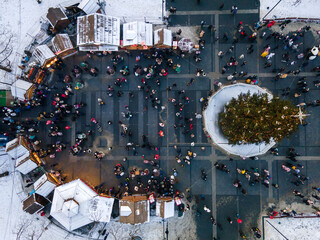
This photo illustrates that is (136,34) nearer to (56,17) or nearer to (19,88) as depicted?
(56,17)

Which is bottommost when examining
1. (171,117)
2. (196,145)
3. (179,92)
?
(196,145)

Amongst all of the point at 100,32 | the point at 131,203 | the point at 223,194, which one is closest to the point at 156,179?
the point at 131,203

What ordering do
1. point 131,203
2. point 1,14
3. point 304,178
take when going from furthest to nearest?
point 1,14, point 304,178, point 131,203

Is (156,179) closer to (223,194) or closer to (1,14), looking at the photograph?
(223,194)

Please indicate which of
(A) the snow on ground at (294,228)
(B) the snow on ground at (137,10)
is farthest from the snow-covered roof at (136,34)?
(A) the snow on ground at (294,228)

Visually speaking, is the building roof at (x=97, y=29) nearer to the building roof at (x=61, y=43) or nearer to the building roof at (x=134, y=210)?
the building roof at (x=61, y=43)

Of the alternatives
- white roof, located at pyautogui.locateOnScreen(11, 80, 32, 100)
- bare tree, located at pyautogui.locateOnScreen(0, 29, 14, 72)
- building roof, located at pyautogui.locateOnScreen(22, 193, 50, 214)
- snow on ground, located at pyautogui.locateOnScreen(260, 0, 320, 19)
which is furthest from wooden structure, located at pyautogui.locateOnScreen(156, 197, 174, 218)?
snow on ground, located at pyautogui.locateOnScreen(260, 0, 320, 19)

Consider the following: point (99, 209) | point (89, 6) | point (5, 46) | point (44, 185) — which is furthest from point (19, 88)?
point (99, 209)
